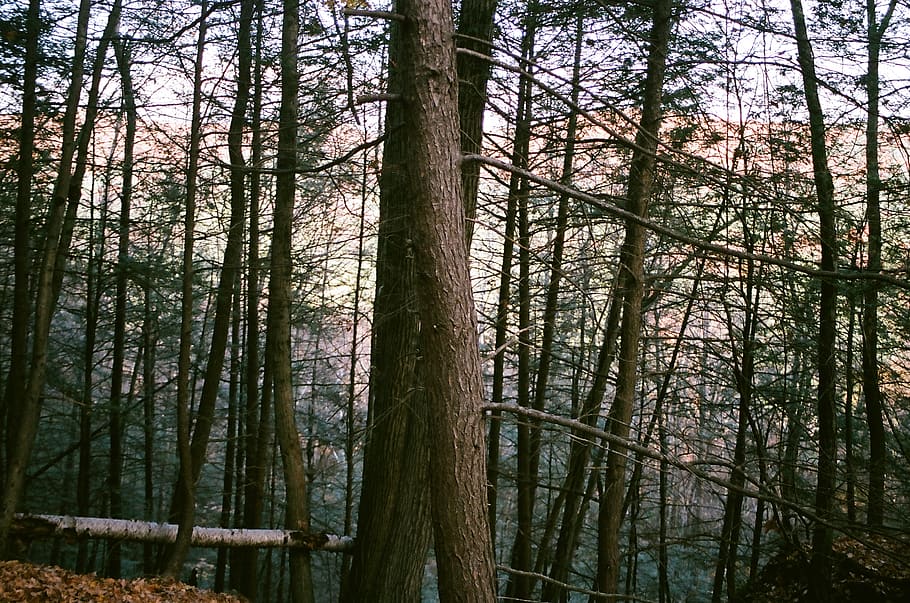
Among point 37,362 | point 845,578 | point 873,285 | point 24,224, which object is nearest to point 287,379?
point 37,362

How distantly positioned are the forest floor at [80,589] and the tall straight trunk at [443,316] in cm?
356

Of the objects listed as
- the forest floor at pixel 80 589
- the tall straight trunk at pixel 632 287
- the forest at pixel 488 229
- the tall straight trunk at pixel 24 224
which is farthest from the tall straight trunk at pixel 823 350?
the tall straight trunk at pixel 24 224

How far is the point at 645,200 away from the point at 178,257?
8.99m

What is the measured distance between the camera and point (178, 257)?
11.9 metres

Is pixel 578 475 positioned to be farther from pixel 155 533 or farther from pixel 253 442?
pixel 253 442

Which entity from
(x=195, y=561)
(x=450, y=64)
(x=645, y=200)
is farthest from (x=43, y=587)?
(x=195, y=561)

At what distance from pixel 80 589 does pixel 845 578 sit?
8.30 m

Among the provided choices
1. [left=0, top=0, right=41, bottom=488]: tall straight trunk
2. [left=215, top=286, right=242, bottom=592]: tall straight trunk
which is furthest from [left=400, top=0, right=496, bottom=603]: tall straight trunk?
[left=215, top=286, right=242, bottom=592]: tall straight trunk

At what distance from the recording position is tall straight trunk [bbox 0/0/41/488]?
645cm

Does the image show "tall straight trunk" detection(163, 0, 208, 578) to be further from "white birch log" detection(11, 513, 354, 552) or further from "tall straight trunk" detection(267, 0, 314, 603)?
"tall straight trunk" detection(267, 0, 314, 603)

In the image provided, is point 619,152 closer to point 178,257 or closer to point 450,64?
point 450,64

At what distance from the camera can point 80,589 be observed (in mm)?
5711

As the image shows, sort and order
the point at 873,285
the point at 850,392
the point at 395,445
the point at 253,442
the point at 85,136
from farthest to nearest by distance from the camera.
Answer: the point at 253,442 < the point at 85,136 < the point at 873,285 < the point at 850,392 < the point at 395,445

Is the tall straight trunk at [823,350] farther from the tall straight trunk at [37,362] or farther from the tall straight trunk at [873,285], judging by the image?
the tall straight trunk at [37,362]
